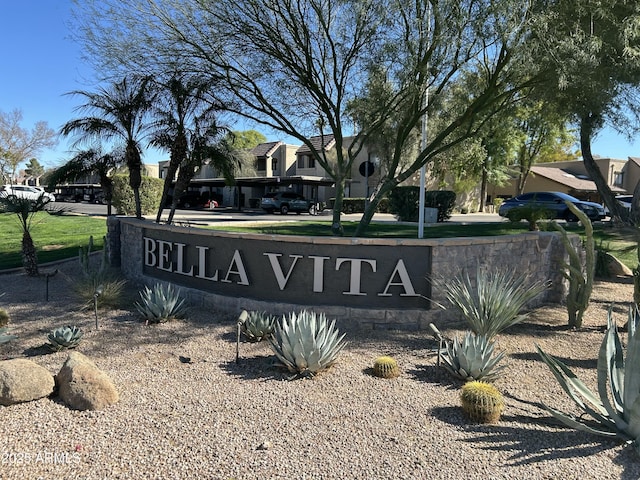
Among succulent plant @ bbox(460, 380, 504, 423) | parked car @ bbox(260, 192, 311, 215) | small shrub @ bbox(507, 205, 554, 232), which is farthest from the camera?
parked car @ bbox(260, 192, 311, 215)

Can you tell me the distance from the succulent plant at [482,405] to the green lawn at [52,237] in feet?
35.7

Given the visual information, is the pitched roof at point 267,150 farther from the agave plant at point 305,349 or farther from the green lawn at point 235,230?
the agave plant at point 305,349

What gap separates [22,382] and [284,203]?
2751 cm

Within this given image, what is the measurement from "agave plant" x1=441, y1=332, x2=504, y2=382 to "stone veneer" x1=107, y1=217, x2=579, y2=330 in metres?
1.73

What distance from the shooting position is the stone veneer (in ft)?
22.5

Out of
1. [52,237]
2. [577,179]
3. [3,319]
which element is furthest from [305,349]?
[577,179]

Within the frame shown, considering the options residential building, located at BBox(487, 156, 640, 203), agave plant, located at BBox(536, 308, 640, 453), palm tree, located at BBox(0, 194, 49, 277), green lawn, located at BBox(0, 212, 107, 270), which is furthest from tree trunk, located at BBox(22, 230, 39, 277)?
residential building, located at BBox(487, 156, 640, 203)

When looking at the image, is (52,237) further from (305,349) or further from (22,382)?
(305,349)

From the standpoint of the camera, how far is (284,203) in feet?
103

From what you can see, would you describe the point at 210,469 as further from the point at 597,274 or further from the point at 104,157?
the point at 104,157

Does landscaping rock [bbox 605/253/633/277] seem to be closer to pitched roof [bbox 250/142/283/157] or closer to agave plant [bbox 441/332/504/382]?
agave plant [bbox 441/332/504/382]

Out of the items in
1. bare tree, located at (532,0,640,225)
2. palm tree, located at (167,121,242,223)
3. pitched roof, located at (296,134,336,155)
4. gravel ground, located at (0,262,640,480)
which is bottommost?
gravel ground, located at (0,262,640,480)

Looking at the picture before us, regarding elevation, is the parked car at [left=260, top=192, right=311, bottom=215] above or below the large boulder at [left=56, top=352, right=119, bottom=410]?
above

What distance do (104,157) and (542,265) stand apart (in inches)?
444
